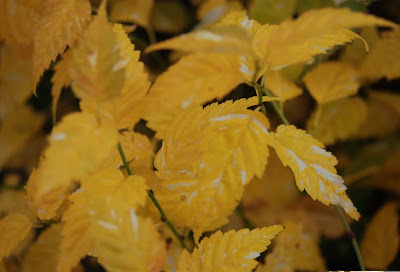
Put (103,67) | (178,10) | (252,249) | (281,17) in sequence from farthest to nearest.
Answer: (178,10)
(281,17)
(252,249)
(103,67)

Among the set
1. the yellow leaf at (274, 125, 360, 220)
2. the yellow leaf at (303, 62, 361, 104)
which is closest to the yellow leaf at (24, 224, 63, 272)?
the yellow leaf at (274, 125, 360, 220)

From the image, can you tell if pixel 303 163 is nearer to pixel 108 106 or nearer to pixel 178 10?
pixel 108 106

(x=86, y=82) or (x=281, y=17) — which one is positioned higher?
(x=86, y=82)

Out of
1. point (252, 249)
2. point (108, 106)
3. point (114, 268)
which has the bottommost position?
point (252, 249)

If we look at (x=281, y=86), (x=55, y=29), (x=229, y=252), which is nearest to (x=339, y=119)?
(x=281, y=86)

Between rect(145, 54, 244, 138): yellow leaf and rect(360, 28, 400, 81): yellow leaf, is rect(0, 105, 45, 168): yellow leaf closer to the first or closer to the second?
rect(145, 54, 244, 138): yellow leaf

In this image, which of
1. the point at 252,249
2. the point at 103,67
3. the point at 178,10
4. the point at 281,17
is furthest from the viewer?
the point at 178,10

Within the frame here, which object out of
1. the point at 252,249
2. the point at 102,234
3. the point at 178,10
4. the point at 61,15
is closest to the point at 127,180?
the point at 102,234
